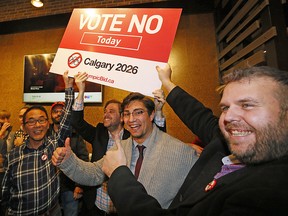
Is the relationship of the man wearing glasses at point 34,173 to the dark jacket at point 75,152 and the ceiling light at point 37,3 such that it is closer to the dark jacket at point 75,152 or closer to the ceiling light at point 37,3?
the dark jacket at point 75,152

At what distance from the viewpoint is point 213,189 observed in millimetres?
720

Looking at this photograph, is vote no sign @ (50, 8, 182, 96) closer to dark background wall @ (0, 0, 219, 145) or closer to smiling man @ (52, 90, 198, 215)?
smiling man @ (52, 90, 198, 215)

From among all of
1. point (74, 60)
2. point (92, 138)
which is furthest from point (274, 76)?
point (92, 138)

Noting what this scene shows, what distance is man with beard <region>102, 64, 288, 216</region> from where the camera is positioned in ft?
1.81

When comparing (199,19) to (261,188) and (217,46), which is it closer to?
(217,46)

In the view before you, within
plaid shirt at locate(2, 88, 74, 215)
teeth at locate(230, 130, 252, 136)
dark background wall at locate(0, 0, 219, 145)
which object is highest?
dark background wall at locate(0, 0, 219, 145)

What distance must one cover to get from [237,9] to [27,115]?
3.11 metres

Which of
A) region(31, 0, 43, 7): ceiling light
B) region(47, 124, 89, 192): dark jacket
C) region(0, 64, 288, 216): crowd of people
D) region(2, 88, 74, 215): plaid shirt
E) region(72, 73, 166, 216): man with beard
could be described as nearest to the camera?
region(0, 64, 288, 216): crowd of people

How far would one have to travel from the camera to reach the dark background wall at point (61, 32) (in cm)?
382

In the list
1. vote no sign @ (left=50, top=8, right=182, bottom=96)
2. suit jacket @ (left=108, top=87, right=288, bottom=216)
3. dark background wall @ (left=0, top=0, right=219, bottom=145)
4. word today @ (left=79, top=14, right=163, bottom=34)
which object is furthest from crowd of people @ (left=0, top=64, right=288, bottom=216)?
dark background wall @ (left=0, top=0, right=219, bottom=145)

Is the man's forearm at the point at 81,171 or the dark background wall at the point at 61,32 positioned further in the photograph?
the dark background wall at the point at 61,32

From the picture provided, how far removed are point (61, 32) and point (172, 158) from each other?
4127 mm

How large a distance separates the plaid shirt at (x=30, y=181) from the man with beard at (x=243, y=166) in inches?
35.9

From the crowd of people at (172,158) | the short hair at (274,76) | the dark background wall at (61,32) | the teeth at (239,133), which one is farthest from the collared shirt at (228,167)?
the dark background wall at (61,32)
